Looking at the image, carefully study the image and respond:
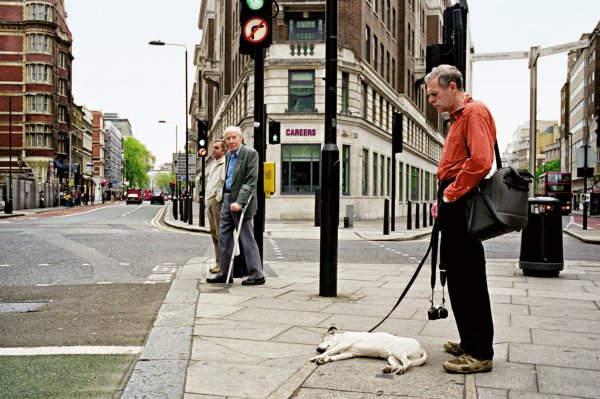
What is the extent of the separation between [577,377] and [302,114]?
27.9 meters

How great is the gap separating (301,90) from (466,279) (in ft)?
93.1

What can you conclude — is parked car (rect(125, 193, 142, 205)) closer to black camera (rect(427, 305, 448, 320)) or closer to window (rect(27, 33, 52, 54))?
window (rect(27, 33, 52, 54))

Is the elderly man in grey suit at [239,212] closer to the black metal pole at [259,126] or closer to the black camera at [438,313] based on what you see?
the black metal pole at [259,126]

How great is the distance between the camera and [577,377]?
12.1 ft

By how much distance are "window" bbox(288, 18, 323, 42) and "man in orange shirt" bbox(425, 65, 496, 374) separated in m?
29.4

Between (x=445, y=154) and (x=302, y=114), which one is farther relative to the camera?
(x=302, y=114)

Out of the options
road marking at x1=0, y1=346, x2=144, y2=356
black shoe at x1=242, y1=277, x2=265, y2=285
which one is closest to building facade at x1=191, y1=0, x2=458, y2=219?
black shoe at x1=242, y1=277, x2=265, y2=285

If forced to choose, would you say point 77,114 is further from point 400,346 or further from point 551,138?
point 551,138

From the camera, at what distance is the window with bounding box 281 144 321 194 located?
3116 cm

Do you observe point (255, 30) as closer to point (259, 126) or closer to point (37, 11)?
point (259, 126)

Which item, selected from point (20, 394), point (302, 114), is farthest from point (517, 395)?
point (302, 114)

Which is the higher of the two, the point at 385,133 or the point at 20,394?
the point at 385,133

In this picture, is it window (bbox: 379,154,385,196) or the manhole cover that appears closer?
the manhole cover

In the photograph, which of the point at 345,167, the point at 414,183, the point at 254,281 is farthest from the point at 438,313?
the point at 414,183
